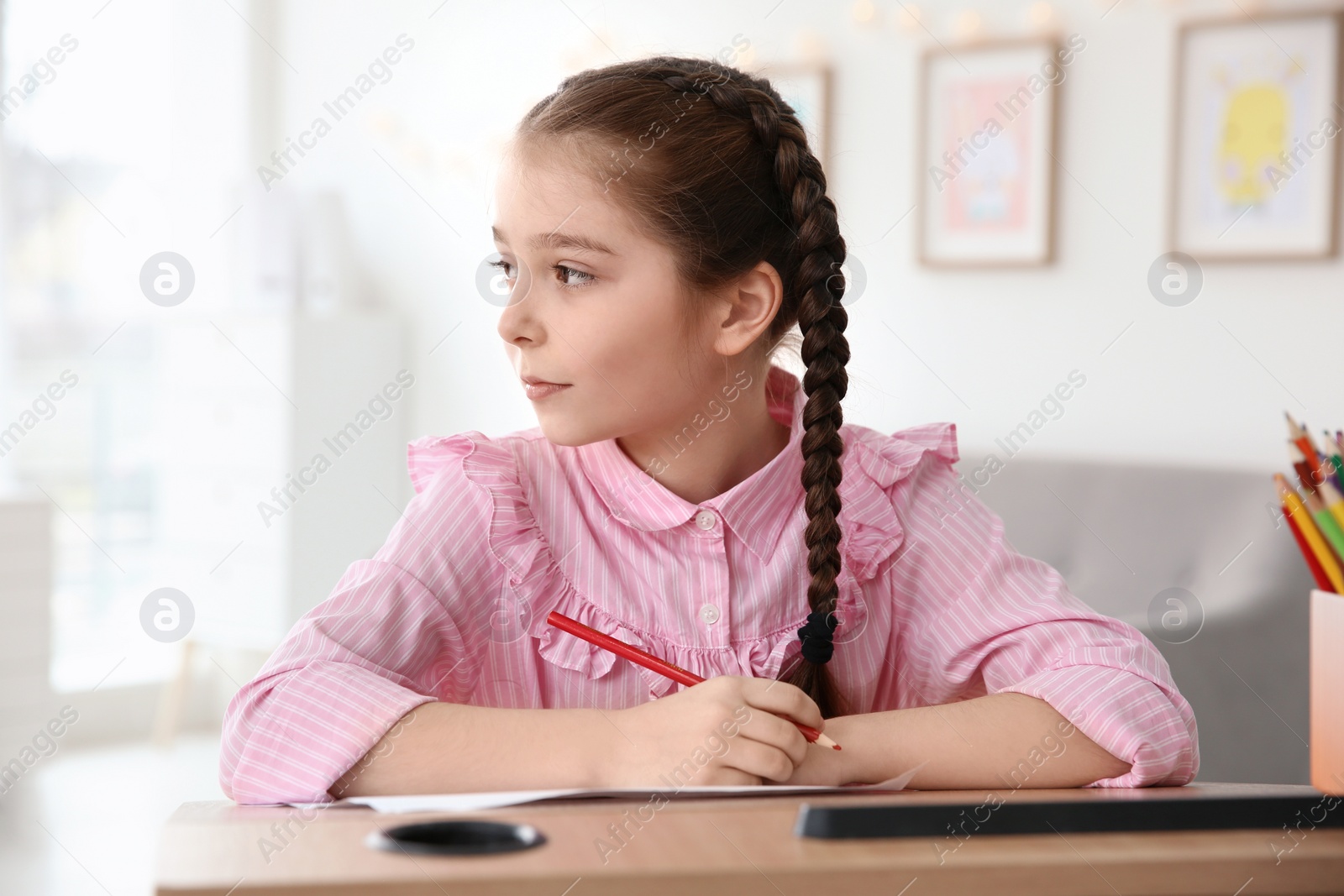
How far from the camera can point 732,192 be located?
1.15 metres

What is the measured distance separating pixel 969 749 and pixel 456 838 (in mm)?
496

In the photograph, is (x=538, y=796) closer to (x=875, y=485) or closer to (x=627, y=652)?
(x=627, y=652)

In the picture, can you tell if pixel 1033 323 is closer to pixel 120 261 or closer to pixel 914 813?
pixel 914 813

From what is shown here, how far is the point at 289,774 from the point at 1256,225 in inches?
92.5

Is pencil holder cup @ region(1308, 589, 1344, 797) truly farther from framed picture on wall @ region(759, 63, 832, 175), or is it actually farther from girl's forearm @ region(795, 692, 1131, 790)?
framed picture on wall @ region(759, 63, 832, 175)

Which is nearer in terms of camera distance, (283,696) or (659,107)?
(283,696)

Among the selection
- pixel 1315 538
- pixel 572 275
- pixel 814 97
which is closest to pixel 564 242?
pixel 572 275

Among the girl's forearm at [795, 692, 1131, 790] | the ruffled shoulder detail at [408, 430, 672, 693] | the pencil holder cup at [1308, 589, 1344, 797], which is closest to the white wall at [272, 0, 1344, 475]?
the ruffled shoulder detail at [408, 430, 672, 693]

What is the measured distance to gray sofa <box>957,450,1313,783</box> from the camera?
2.12m

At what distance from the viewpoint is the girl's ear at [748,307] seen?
3.86 feet

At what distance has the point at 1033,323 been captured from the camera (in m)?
2.83

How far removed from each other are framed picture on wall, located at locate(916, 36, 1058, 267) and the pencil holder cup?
2.07 metres

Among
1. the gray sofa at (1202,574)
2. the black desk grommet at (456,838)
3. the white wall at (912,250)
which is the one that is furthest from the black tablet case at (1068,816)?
the white wall at (912,250)

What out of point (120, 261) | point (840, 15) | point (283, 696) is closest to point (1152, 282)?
point (840, 15)
